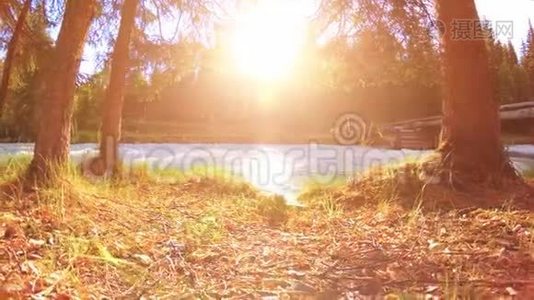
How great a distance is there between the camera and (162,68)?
29.5ft

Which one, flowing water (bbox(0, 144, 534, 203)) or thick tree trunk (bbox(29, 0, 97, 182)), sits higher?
thick tree trunk (bbox(29, 0, 97, 182))

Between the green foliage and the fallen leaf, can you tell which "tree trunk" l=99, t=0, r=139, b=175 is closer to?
the green foliage

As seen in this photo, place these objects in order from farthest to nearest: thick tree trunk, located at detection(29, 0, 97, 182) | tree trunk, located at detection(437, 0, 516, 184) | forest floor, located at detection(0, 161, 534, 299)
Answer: tree trunk, located at detection(437, 0, 516, 184), thick tree trunk, located at detection(29, 0, 97, 182), forest floor, located at detection(0, 161, 534, 299)

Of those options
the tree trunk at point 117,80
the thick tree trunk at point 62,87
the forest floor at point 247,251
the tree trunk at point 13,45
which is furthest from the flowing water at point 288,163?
the thick tree trunk at point 62,87

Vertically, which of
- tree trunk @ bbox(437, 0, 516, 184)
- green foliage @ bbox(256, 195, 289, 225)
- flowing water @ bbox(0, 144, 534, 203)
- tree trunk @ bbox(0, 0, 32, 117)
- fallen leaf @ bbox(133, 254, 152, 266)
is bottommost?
green foliage @ bbox(256, 195, 289, 225)

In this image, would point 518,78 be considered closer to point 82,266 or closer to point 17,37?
point 17,37

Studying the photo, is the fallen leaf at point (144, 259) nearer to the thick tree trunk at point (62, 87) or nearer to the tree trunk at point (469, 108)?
the thick tree trunk at point (62, 87)

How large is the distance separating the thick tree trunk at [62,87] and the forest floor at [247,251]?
1.50 feet

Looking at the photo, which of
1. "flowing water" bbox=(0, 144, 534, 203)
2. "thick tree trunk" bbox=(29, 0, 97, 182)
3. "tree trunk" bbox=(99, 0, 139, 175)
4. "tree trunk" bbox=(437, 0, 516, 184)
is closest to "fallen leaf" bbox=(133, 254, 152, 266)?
"thick tree trunk" bbox=(29, 0, 97, 182)

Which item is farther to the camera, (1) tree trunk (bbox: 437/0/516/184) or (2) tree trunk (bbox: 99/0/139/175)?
(2) tree trunk (bbox: 99/0/139/175)

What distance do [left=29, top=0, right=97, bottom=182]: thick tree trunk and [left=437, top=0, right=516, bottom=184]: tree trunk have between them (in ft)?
12.6

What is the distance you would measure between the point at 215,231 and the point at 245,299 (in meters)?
1.50

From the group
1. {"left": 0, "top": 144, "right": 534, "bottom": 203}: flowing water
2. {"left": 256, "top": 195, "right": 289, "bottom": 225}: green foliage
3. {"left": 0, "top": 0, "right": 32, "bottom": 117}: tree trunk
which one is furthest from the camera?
{"left": 0, "top": 144, "right": 534, "bottom": 203}: flowing water

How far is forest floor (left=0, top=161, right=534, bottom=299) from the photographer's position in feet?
9.43
